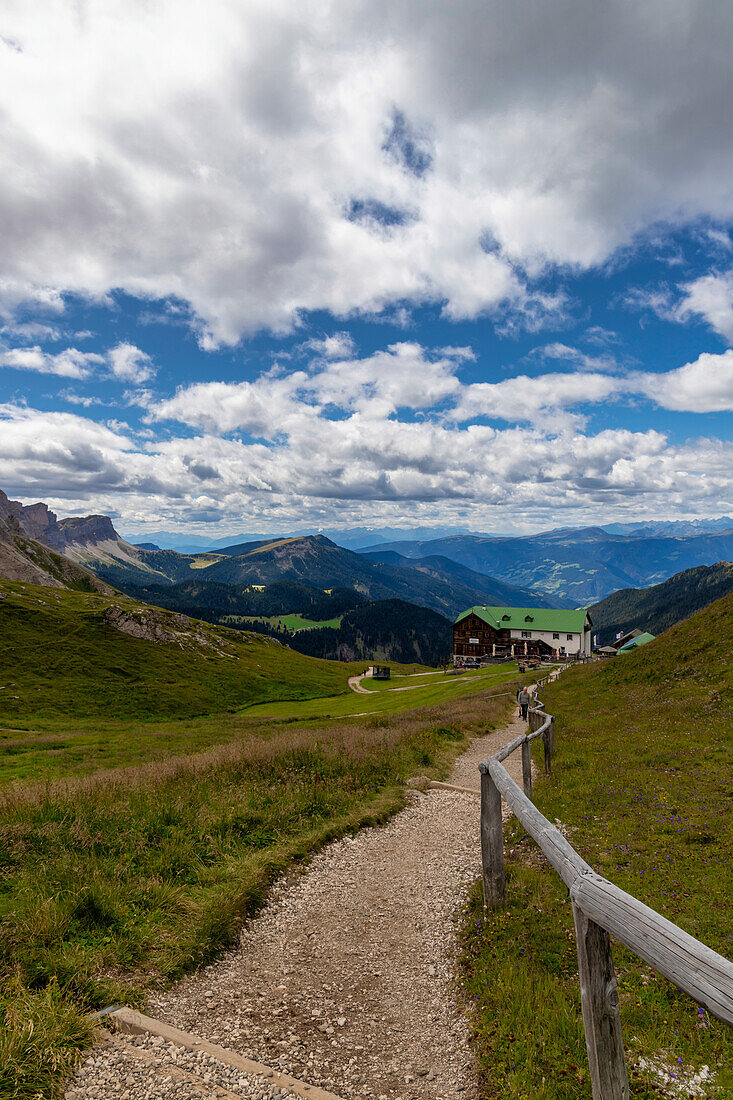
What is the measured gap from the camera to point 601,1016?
4070 mm

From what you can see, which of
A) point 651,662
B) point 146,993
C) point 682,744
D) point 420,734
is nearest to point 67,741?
point 420,734

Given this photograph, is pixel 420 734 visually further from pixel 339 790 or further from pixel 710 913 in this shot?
pixel 710 913

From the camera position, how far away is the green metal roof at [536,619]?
106 metres

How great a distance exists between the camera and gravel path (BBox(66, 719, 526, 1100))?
4984 mm

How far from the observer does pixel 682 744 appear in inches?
671

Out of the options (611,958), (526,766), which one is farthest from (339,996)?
(526,766)

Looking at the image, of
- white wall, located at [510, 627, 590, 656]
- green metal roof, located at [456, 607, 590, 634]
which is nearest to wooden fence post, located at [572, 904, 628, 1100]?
green metal roof, located at [456, 607, 590, 634]

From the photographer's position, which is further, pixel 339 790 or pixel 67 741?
pixel 67 741

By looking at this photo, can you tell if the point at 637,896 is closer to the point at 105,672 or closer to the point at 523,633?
the point at 105,672

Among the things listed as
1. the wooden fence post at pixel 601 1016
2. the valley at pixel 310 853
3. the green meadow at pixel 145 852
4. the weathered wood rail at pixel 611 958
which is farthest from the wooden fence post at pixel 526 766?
the wooden fence post at pixel 601 1016

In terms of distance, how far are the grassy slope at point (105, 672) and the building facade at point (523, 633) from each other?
1327 inches

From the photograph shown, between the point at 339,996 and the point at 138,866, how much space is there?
180 inches

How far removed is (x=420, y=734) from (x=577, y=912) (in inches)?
713

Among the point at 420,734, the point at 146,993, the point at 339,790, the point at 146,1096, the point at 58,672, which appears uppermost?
the point at 146,1096
